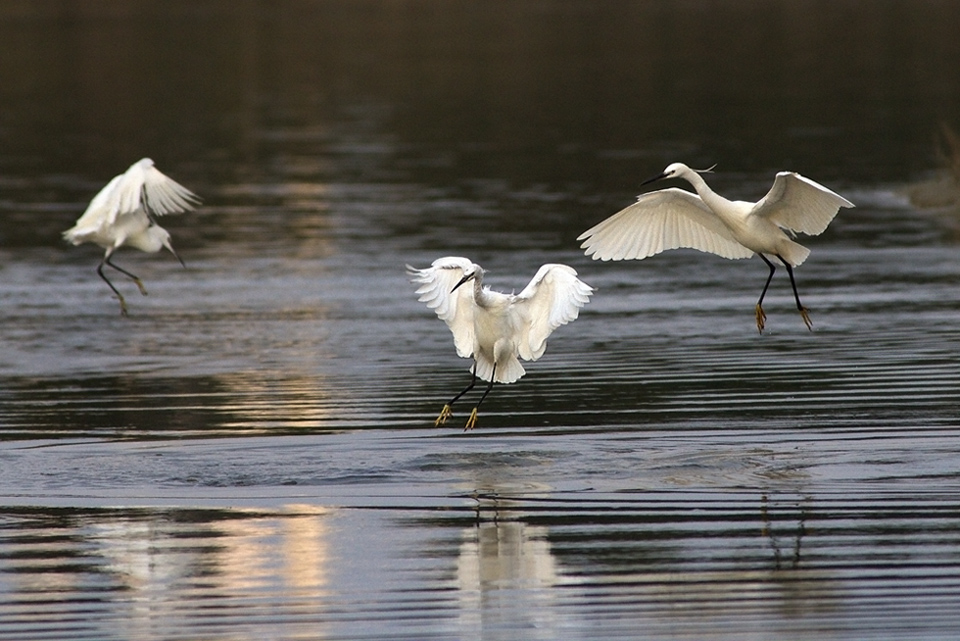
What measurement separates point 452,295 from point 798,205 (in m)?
2.68

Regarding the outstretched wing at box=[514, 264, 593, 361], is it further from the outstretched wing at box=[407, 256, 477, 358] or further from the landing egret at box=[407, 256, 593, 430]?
the outstretched wing at box=[407, 256, 477, 358]

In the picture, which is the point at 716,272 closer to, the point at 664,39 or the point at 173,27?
the point at 664,39

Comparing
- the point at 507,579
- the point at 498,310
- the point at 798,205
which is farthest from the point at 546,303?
the point at 507,579

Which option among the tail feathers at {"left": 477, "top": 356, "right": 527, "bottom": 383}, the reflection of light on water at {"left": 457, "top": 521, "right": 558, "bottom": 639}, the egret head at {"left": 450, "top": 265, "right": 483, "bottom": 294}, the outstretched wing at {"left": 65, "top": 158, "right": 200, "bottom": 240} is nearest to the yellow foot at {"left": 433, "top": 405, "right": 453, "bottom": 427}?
the tail feathers at {"left": 477, "top": 356, "right": 527, "bottom": 383}

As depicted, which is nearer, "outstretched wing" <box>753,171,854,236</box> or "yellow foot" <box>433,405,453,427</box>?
"yellow foot" <box>433,405,453,427</box>

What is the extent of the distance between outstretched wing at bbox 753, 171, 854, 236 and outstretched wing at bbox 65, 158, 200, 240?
7.28 metres

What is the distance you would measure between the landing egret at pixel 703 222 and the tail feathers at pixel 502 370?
106 cm

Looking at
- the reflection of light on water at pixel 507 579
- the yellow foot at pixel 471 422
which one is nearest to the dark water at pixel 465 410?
the reflection of light on water at pixel 507 579

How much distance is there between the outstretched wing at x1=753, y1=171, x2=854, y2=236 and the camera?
13.5 metres

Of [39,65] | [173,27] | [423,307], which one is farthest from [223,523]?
[173,27]

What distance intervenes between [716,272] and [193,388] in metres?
7.78

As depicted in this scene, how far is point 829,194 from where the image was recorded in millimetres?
13227

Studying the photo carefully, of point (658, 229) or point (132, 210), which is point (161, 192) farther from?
point (658, 229)

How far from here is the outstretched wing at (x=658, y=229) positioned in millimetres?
14383
